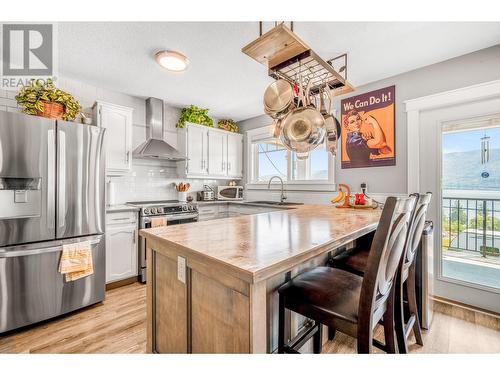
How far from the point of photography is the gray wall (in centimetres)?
212

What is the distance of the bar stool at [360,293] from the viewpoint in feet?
2.98

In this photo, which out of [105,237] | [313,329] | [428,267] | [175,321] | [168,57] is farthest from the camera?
[105,237]

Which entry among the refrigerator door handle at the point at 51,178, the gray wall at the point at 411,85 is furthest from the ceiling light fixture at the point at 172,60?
the gray wall at the point at 411,85

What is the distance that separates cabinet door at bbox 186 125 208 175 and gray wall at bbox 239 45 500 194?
2046 millimetres

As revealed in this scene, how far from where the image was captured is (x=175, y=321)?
1161 mm

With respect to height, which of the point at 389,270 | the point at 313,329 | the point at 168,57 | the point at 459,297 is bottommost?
the point at 459,297

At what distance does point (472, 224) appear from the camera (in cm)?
230

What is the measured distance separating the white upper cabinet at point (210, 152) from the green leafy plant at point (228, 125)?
14 centimetres

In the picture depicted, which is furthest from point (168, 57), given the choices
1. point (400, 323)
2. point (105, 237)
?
point (400, 323)

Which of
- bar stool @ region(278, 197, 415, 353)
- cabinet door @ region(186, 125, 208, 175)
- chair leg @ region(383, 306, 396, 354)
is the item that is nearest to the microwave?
cabinet door @ region(186, 125, 208, 175)

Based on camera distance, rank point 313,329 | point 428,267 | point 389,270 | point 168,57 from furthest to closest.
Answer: point 168,57, point 428,267, point 313,329, point 389,270

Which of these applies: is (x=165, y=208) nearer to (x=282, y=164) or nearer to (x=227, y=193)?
(x=227, y=193)
